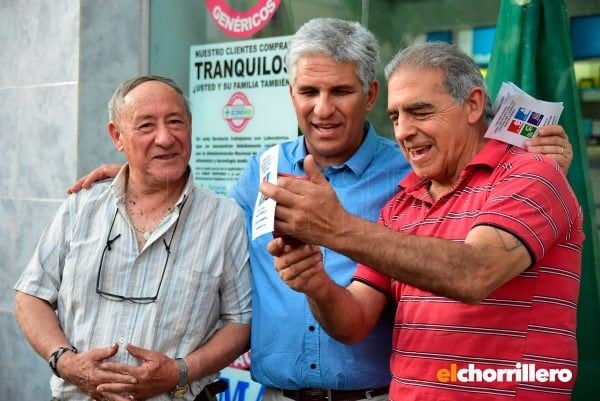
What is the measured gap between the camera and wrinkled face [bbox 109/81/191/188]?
305 cm

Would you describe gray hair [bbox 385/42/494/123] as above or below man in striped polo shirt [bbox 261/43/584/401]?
above

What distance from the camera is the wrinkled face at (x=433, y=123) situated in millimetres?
2537

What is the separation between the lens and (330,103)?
295 cm

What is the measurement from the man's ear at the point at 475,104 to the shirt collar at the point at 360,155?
0.56 m

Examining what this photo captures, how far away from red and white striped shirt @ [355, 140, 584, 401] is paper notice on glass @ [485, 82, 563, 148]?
7cm

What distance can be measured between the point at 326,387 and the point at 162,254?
30.5 inches

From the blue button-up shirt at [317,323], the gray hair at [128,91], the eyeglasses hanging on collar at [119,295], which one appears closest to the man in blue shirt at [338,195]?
the blue button-up shirt at [317,323]

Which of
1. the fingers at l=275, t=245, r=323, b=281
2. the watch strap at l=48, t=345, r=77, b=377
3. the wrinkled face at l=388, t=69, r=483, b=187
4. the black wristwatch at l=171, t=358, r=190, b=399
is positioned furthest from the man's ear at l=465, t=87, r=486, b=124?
the watch strap at l=48, t=345, r=77, b=377

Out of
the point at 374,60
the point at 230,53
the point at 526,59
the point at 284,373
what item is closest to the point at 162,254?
the point at 284,373

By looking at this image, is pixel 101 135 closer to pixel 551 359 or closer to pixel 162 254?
pixel 162 254

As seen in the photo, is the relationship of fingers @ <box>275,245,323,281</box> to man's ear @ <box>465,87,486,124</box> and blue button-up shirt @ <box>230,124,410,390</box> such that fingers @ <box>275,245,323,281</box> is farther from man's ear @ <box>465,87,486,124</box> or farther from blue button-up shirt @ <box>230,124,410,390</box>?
man's ear @ <box>465,87,486,124</box>

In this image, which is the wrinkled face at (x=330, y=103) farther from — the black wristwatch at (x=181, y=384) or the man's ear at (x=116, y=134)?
the black wristwatch at (x=181, y=384)

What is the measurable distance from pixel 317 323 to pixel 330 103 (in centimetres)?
79

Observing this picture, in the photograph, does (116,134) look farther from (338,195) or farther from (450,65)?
(450,65)
